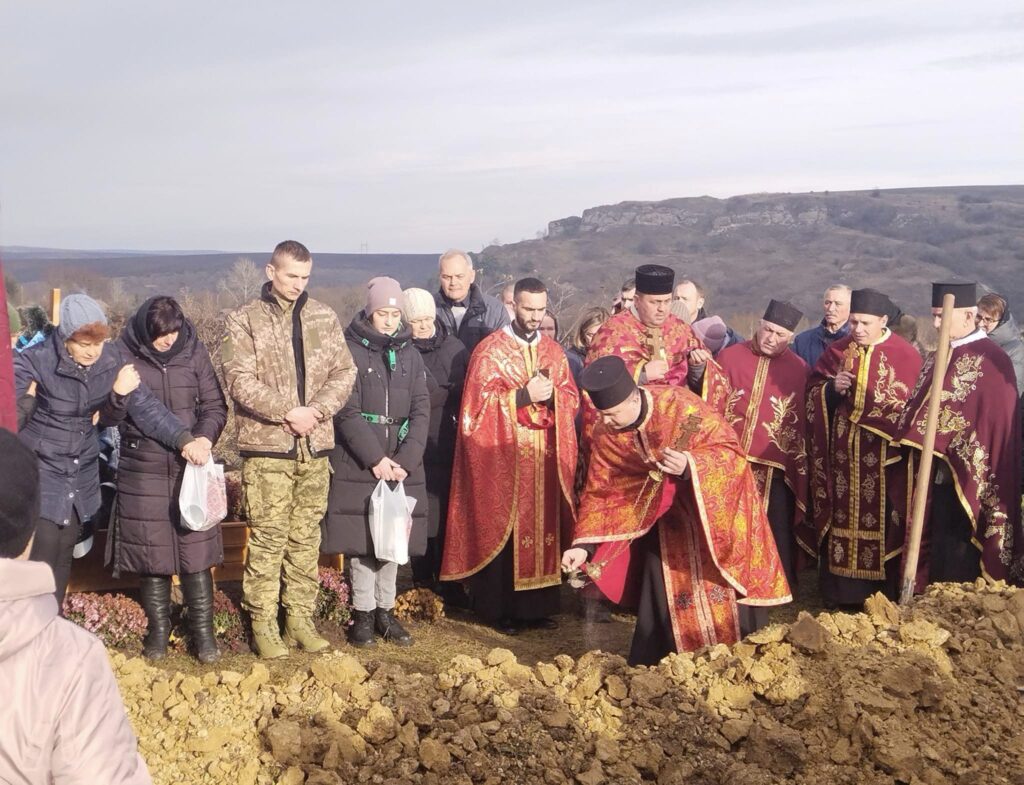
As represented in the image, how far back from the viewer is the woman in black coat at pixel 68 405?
5.99 meters

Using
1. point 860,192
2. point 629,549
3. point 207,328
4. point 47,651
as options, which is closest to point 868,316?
point 629,549

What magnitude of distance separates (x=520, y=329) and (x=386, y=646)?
229 centimetres

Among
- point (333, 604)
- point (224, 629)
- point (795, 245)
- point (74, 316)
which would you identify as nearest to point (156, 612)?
A: point (224, 629)

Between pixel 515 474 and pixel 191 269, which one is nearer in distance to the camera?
pixel 515 474

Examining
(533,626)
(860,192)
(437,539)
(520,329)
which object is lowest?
(533,626)

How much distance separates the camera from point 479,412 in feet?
25.5

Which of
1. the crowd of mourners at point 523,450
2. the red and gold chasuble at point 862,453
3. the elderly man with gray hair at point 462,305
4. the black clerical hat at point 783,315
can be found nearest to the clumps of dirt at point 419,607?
the crowd of mourners at point 523,450

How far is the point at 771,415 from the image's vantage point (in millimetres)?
8492

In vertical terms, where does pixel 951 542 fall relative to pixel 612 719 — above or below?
above

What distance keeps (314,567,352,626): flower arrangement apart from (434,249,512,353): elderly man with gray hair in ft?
6.67

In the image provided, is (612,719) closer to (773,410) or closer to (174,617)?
(174,617)

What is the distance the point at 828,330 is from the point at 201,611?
5528mm

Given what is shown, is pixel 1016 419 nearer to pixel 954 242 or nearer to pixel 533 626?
pixel 533 626

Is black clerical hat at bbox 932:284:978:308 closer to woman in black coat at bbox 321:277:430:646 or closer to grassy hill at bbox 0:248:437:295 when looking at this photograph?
woman in black coat at bbox 321:277:430:646
